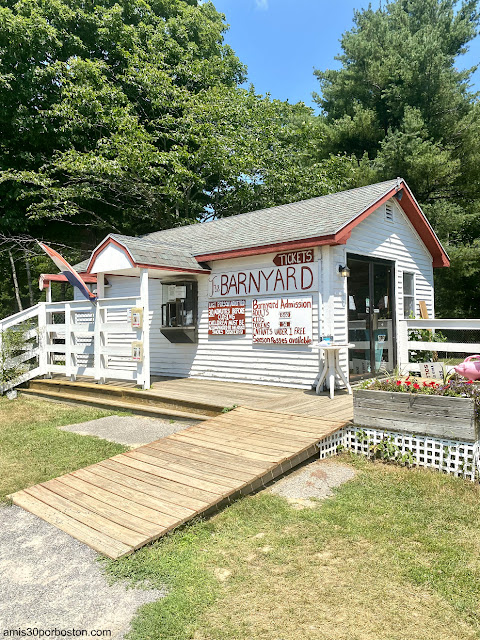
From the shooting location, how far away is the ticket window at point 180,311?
996cm

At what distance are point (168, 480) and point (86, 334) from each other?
6955mm

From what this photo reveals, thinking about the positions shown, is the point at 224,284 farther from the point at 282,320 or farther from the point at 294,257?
the point at 294,257

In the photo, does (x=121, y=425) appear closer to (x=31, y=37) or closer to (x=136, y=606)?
(x=136, y=606)

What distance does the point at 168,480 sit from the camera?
14.3ft

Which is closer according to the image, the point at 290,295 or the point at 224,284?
the point at 290,295

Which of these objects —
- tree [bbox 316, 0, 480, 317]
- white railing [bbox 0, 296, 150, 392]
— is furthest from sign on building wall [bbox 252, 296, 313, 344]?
tree [bbox 316, 0, 480, 317]

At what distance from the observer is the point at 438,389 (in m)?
4.95

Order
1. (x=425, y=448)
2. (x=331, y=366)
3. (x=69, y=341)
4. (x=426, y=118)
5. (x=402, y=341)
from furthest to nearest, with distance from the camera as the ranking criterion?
(x=426, y=118)
(x=69, y=341)
(x=402, y=341)
(x=331, y=366)
(x=425, y=448)

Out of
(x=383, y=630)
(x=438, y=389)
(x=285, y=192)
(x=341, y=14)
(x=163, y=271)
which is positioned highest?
(x=341, y=14)

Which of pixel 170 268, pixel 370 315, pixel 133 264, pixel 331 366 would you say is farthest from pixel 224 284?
pixel 331 366

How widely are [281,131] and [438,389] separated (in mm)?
19763

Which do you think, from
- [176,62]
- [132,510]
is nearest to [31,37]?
[176,62]

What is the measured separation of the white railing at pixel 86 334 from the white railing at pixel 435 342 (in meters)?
5.02

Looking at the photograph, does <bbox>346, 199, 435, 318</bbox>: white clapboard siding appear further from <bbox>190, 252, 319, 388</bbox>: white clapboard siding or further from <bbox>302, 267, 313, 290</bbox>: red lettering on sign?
<bbox>190, 252, 319, 388</bbox>: white clapboard siding
